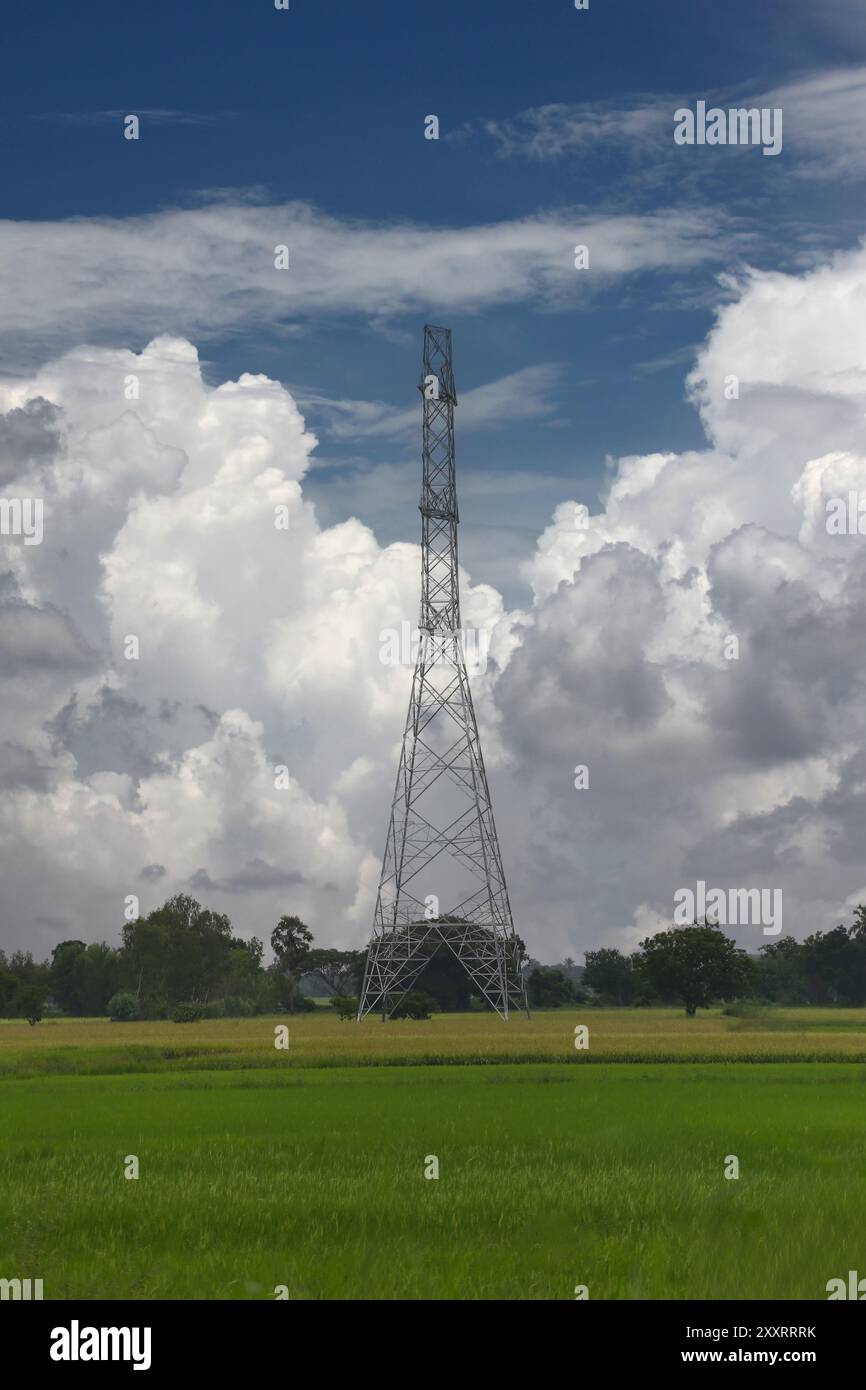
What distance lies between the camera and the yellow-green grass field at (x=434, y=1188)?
1656 cm

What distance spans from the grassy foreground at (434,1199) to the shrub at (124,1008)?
126m

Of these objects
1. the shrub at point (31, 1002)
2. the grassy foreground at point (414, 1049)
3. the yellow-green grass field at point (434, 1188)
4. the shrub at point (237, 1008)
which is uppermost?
the yellow-green grass field at point (434, 1188)

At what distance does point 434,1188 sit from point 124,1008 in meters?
148

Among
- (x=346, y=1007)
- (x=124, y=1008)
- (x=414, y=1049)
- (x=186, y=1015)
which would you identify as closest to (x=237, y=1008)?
(x=124, y=1008)

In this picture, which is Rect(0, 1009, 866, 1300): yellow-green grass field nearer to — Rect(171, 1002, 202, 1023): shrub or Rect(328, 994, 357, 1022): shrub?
Rect(328, 994, 357, 1022): shrub

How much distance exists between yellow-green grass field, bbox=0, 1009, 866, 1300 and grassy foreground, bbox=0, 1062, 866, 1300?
0.06 m

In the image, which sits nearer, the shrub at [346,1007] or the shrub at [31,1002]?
the shrub at [346,1007]

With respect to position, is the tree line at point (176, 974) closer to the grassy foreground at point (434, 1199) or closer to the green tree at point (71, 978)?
the green tree at point (71, 978)

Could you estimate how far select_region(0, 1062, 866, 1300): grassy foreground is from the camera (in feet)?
54.0

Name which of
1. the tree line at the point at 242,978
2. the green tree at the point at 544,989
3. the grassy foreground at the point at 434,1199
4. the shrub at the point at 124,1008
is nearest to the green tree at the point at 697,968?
the tree line at the point at 242,978

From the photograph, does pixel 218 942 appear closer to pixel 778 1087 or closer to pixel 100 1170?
pixel 778 1087

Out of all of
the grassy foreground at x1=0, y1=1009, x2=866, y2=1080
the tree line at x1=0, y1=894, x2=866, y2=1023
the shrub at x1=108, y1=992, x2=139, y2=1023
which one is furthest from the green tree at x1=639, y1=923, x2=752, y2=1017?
the shrub at x1=108, y1=992, x2=139, y2=1023

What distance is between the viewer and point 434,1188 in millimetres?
22578

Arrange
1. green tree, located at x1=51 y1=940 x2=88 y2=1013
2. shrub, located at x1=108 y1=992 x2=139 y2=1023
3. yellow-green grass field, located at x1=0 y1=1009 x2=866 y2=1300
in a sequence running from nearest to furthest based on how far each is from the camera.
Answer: yellow-green grass field, located at x1=0 y1=1009 x2=866 y2=1300
shrub, located at x1=108 y1=992 x2=139 y2=1023
green tree, located at x1=51 y1=940 x2=88 y2=1013
